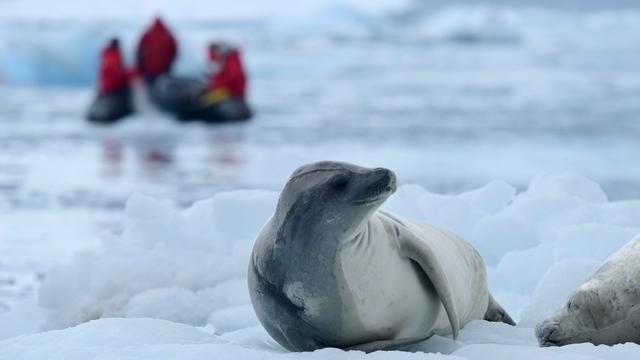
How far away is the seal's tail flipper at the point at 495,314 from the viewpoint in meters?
3.84

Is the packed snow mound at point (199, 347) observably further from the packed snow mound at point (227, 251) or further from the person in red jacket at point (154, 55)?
the person in red jacket at point (154, 55)

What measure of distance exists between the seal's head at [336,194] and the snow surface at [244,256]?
0.49 meters

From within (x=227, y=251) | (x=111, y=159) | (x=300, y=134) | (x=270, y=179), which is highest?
(x=227, y=251)

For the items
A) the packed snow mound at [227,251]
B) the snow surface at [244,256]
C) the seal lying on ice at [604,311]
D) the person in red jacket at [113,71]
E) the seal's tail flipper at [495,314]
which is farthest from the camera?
the person in red jacket at [113,71]

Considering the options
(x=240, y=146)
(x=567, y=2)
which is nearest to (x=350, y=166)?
(x=240, y=146)

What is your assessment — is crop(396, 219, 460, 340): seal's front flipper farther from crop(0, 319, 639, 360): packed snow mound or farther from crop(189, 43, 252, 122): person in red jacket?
crop(189, 43, 252, 122): person in red jacket

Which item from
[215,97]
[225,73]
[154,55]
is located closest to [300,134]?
[225,73]

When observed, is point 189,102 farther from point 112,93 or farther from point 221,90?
point 112,93

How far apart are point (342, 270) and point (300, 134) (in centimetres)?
1112

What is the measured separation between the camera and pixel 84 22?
39281 mm

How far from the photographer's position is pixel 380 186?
303 centimetres

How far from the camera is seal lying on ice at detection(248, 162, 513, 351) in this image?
3.11 m

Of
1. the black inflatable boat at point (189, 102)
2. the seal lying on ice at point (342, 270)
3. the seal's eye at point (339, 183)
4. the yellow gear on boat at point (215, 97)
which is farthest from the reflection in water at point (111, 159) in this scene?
the seal's eye at point (339, 183)

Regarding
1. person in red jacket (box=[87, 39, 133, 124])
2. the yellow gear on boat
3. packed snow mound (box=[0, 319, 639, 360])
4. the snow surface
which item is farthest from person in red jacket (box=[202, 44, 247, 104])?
packed snow mound (box=[0, 319, 639, 360])
